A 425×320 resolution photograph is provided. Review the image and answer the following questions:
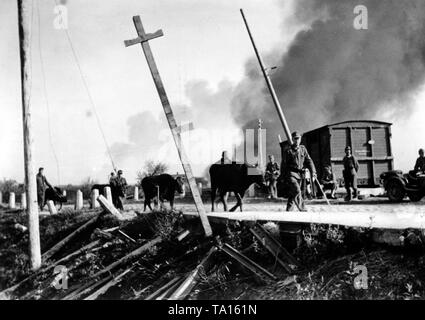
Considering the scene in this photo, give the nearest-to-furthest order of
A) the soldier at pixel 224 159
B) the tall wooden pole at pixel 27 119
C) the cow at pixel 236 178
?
1. the tall wooden pole at pixel 27 119
2. the cow at pixel 236 178
3. the soldier at pixel 224 159

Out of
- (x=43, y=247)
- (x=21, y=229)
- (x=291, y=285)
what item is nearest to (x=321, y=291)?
(x=291, y=285)

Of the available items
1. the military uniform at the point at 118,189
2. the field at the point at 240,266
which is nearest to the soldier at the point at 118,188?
the military uniform at the point at 118,189

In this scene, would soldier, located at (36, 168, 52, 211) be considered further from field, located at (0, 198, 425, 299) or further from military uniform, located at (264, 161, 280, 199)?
military uniform, located at (264, 161, 280, 199)

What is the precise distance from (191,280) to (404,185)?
894 cm

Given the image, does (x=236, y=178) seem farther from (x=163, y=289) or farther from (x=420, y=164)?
(x=163, y=289)

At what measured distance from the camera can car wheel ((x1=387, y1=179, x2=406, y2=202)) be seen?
12.1 meters

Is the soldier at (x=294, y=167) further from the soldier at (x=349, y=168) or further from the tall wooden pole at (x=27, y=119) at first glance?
the soldier at (x=349, y=168)

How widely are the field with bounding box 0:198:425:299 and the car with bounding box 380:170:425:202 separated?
7.39m

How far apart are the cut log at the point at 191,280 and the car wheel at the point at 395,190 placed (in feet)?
27.2

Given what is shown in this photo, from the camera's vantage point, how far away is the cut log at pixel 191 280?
5.04 metres

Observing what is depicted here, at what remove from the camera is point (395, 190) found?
12.3 meters

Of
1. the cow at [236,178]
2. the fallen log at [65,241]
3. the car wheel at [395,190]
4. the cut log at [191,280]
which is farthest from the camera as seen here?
the car wheel at [395,190]

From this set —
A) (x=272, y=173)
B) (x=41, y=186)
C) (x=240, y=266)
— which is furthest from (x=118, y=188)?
(x=240, y=266)

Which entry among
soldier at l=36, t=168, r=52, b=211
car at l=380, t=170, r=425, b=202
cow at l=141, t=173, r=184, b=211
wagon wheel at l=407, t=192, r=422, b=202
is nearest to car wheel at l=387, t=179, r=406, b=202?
car at l=380, t=170, r=425, b=202
